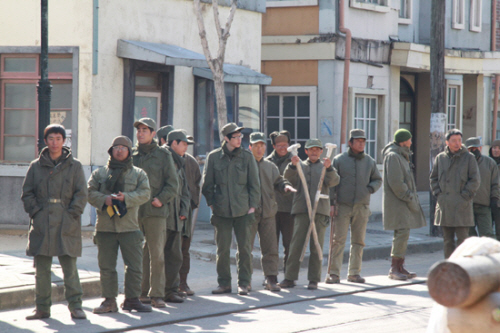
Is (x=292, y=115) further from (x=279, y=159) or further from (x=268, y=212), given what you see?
(x=268, y=212)

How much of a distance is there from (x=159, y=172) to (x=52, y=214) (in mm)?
1317

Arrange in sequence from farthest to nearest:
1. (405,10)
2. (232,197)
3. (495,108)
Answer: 1. (495,108)
2. (405,10)
3. (232,197)

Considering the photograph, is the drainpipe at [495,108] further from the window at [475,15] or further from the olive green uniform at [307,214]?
the olive green uniform at [307,214]

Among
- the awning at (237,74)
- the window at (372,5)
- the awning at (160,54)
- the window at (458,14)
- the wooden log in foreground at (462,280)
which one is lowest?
the wooden log in foreground at (462,280)

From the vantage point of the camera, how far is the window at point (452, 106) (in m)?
21.6

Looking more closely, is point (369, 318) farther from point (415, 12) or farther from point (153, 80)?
point (415, 12)

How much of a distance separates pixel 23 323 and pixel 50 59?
653cm

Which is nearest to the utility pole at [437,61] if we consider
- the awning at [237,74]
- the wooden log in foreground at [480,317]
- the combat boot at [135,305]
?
the awning at [237,74]

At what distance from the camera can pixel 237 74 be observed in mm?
14734

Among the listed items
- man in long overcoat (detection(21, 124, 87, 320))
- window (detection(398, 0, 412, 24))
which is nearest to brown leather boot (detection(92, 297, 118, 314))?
man in long overcoat (detection(21, 124, 87, 320))

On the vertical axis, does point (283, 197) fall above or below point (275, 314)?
above

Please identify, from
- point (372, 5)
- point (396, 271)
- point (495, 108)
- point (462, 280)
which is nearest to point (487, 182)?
point (396, 271)

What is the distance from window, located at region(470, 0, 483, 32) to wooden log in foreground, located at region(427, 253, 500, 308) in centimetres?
2053

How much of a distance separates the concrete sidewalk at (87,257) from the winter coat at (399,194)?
1597 mm
